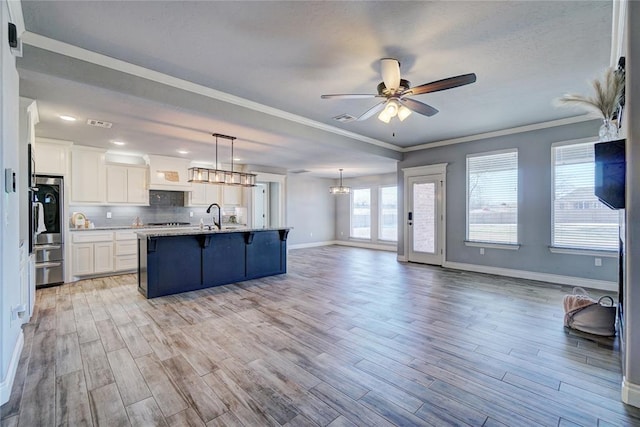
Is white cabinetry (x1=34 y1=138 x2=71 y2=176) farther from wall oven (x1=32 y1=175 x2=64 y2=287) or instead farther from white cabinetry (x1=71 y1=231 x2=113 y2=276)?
white cabinetry (x1=71 y1=231 x2=113 y2=276)

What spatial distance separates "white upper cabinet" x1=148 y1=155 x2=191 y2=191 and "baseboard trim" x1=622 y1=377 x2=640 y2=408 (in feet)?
22.4

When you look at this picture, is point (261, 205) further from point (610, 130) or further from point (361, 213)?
point (610, 130)

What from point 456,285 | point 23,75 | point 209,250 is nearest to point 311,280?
point 209,250

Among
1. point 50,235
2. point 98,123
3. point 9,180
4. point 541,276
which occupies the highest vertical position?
point 98,123

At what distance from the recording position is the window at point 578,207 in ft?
14.8

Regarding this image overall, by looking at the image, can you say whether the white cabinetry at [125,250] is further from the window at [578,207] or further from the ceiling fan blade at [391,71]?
the window at [578,207]

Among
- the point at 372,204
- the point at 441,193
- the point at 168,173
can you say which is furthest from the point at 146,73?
the point at 372,204

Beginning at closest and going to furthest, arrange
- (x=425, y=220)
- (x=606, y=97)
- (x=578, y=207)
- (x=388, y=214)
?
(x=606, y=97) → (x=578, y=207) → (x=425, y=220) → (x=388, y=214)

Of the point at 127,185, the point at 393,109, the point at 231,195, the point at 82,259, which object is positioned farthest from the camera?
the point at 231,195

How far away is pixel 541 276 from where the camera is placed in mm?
5094

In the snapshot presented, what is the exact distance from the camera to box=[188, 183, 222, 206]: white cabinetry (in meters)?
7.21

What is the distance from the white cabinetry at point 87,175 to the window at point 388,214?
7.49 metres

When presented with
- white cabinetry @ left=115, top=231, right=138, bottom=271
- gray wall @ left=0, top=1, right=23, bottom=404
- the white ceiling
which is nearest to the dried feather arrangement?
the white ceiling

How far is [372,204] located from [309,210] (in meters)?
2.18
